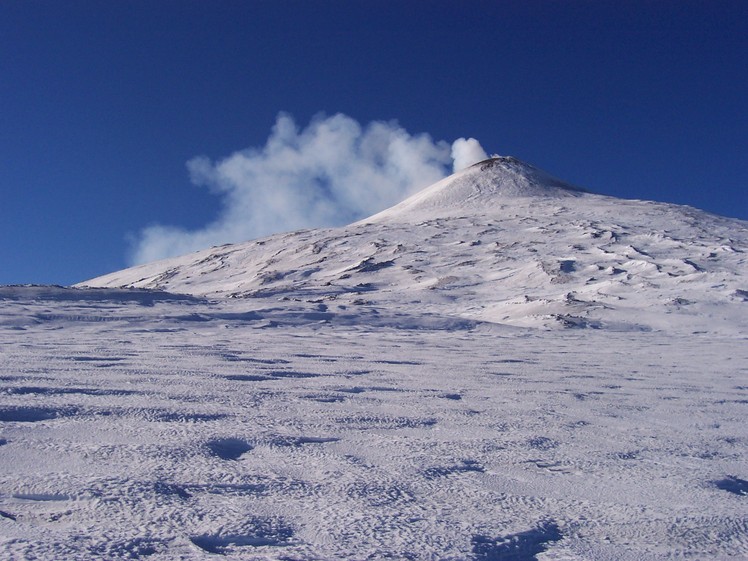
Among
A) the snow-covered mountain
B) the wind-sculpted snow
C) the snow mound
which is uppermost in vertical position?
the snow mound

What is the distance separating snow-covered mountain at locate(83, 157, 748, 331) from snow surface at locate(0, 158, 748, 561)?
327 cm

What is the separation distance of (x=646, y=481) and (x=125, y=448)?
2522mm

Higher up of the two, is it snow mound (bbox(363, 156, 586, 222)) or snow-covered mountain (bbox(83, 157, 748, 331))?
snow mound (bbox(363, 156, 586, 222))

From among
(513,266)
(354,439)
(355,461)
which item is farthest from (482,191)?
(355,461)

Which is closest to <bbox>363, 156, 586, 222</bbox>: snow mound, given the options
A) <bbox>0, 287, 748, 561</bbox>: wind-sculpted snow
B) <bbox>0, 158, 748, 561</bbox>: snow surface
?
<bbox>0, 158, 748, 561</bbox>: snow surface

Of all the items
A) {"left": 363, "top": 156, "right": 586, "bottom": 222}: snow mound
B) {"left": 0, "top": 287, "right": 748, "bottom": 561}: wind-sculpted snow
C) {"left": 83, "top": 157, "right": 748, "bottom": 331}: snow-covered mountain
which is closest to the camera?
{"left": 0, "top": 287, "right": 748, "bottom": 561}: wind-sculpted snow

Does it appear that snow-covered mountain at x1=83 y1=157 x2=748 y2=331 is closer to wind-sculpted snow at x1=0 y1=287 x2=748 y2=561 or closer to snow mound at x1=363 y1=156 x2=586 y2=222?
snow mound at x1=363 y1=156 x2=586 y2=222

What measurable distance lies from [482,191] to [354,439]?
40.3 metres

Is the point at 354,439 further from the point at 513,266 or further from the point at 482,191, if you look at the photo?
the point at 482,191

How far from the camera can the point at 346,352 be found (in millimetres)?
8016

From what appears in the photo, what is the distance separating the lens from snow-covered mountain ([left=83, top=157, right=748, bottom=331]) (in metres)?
15.6

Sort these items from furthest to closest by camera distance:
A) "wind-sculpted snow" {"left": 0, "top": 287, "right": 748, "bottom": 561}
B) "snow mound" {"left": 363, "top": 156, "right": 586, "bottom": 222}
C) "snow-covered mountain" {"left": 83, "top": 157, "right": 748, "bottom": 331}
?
"snow mound" {"left": 363, "top": 156, "right": 586, "bottom": 222}, "snow-covered mountain" {"left": 83, "top": 157, "right": 748, "bottom": 331}, "wind-sculpted snow" {"left": 0, "top": 287, "right": 748, "bottom": 561}

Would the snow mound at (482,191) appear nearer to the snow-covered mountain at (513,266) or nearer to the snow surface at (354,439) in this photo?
the snow-covered mountain at (513,266)

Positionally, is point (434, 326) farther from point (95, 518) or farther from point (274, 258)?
point (274, 258)
